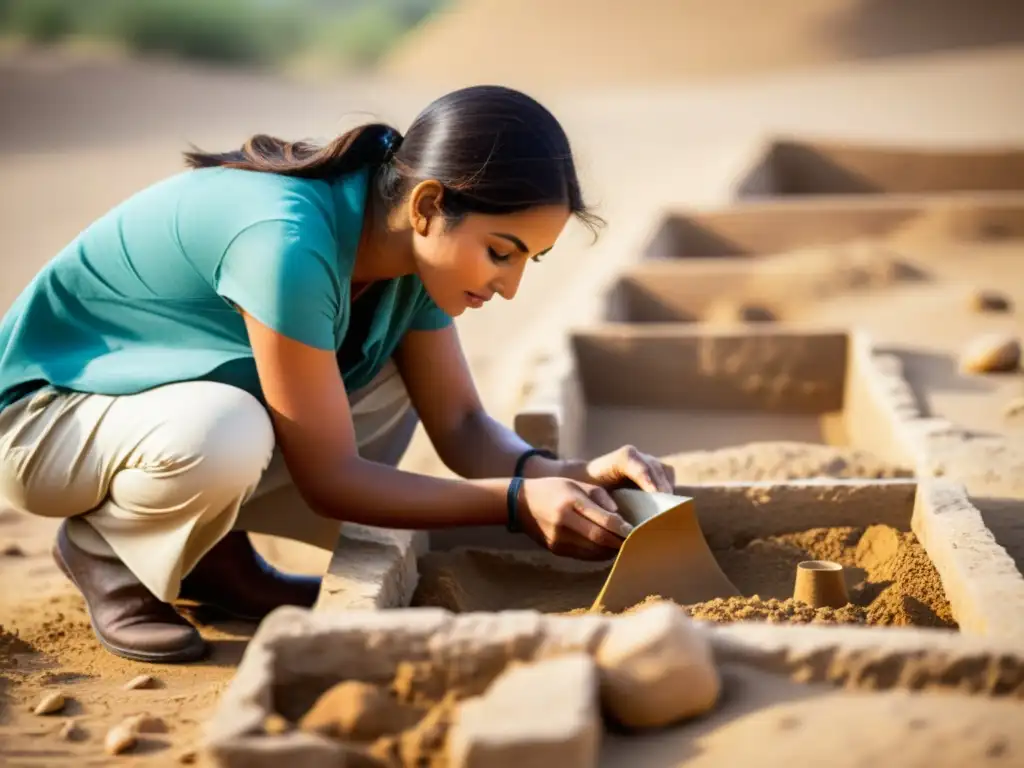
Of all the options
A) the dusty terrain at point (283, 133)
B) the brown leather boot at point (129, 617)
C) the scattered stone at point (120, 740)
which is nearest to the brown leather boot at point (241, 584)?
the dusty terrain at point (283, 133)

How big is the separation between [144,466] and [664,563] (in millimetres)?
992

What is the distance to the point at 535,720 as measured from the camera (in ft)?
5.31

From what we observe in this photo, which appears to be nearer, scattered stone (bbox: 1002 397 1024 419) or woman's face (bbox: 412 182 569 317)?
woman's face (bbox: 412 182 569 317)

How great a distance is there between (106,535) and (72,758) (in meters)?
0.59

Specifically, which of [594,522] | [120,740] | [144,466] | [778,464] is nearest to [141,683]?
[120,740]

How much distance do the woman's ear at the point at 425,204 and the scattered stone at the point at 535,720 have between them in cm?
95

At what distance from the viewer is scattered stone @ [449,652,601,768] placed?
5.20ft

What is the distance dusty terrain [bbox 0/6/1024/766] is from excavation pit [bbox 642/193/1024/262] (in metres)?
0.24

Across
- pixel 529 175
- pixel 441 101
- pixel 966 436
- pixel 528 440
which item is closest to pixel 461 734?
pixel 529 175

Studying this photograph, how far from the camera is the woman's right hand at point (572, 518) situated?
2.41m

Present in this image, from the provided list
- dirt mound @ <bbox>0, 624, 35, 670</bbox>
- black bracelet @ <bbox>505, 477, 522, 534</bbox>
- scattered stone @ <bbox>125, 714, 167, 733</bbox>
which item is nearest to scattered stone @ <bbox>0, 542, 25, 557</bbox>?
dirt mound @ <bbox>0, 624, 35, 670</bbox>

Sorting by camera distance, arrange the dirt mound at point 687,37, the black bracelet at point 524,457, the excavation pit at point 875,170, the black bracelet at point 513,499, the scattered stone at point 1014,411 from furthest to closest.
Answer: the dirt mound at point 687,37 < the excavation pit at point 875,170 < the scattered stone at point 1014,411 < the black bracelet at point 524,457 < the black bracelet at point 513,499

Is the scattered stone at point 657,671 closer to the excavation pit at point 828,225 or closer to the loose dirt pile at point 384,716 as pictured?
the loose dirt pile at point 384,716

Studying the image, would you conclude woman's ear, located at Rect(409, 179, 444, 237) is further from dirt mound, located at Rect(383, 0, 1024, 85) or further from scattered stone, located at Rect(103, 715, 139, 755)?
dirt mound, located at Rect(383, 0, 1024, 85)
